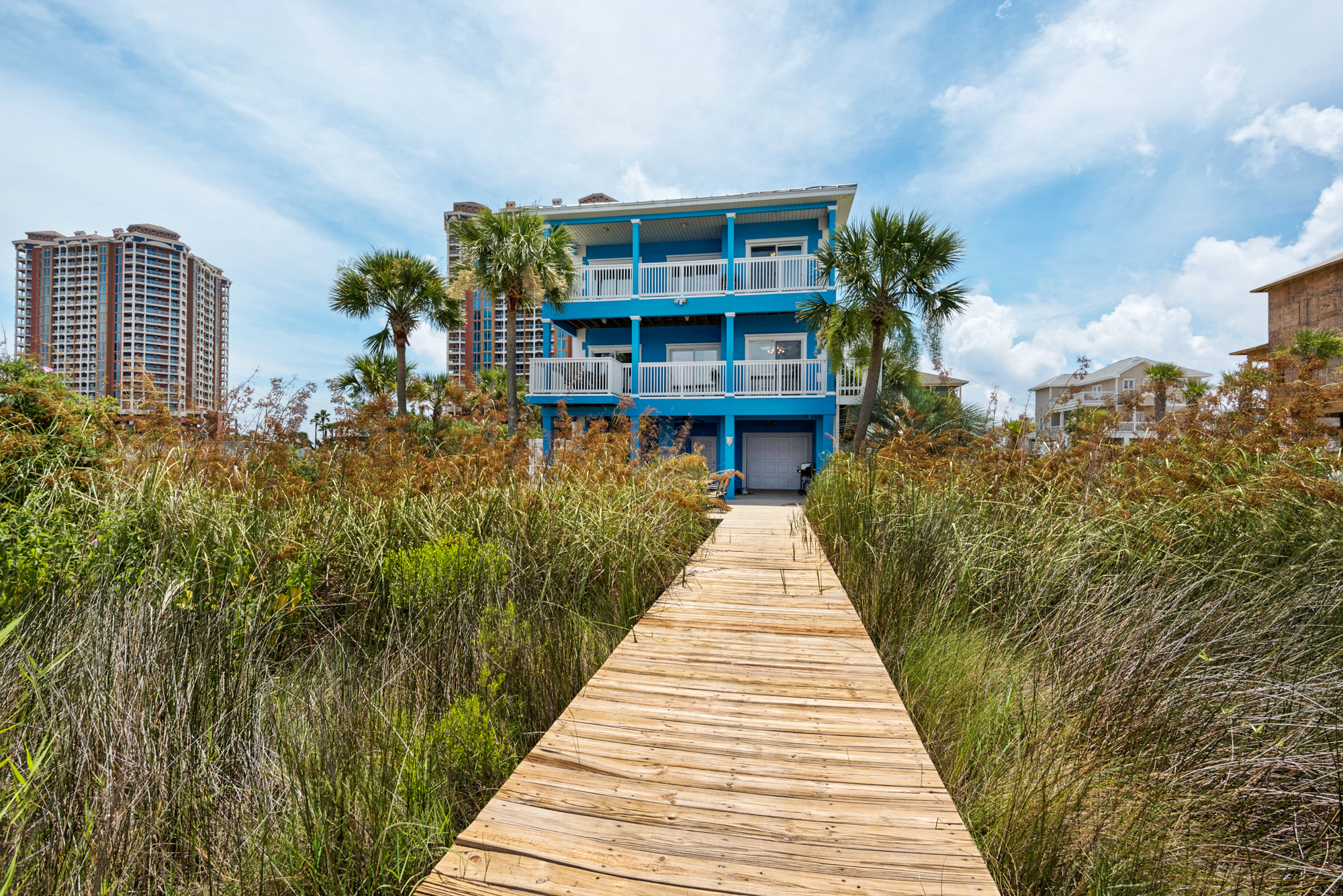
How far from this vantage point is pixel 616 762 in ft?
5.91

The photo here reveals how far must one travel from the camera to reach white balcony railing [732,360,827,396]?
14.8 meters

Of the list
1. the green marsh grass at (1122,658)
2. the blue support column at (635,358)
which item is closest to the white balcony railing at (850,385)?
the blue support column at (635,358)

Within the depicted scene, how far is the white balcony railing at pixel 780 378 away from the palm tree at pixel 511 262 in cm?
565

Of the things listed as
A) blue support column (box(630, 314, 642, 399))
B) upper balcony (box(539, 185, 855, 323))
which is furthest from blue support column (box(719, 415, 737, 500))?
upper balcony (box(539, 185, 855, 323))

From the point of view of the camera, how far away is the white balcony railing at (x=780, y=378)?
14.8m

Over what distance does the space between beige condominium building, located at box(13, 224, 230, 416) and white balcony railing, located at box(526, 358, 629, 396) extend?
23.3 feet

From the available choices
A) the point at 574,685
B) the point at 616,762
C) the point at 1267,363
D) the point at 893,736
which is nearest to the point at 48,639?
the point at 574,685

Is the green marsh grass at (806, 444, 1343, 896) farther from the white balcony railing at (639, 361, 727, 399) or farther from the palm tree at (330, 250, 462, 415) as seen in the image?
the palm tree at (330, 250, 462, 415)

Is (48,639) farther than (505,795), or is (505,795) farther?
(48,639)

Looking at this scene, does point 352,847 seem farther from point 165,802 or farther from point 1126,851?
point 1126,851

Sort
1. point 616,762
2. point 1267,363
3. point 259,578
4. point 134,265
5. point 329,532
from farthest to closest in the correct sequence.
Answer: point 134,265 → point 1267,363 → point 329,532 → point 259,578 → point 616,762

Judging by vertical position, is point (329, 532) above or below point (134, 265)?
below

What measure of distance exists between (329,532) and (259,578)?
62 centimetres

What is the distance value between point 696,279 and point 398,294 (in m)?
9.19
